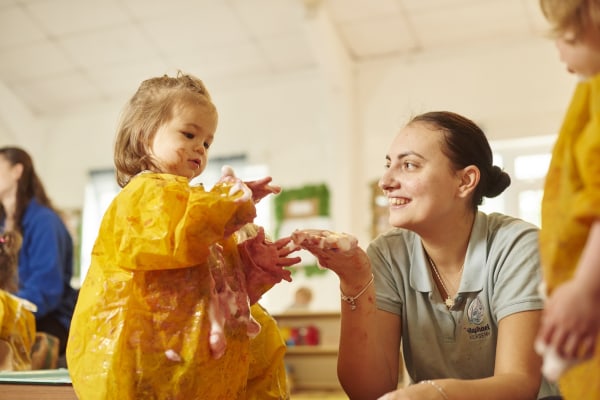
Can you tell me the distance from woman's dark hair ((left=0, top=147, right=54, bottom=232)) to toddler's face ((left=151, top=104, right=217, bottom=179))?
156 cm

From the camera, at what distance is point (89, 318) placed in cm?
128

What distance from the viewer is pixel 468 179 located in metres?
1.66

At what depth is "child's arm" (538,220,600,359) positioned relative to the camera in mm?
799

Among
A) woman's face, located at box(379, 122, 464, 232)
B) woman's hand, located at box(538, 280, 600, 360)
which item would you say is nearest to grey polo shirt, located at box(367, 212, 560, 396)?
woman's face, located at box(379, 122, 464, 232)

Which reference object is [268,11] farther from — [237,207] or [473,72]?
[237,207]

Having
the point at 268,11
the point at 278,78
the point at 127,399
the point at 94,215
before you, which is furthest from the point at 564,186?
the point at 94,215

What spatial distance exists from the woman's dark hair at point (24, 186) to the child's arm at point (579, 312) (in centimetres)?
244

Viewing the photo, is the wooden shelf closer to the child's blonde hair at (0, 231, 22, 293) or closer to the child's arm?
the child's blonde hair at (0, 231, 22, 293)

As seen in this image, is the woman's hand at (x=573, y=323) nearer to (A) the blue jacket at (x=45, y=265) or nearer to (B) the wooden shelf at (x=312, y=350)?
(A) the blue jacket at (x=45, y=265)

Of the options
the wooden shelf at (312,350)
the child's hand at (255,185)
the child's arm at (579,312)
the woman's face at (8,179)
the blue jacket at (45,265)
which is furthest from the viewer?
the wooden shelf at (312,350)

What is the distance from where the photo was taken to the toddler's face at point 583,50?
96 centimetres

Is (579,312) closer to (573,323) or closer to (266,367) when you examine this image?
(573,323)

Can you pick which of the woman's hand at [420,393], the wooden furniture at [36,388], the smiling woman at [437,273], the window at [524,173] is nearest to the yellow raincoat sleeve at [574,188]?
the woman's hand at [420,393]

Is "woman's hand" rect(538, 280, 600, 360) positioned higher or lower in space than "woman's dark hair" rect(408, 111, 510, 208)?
lower
